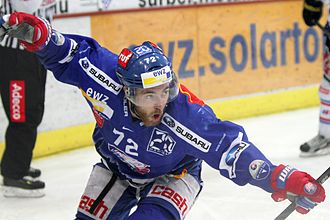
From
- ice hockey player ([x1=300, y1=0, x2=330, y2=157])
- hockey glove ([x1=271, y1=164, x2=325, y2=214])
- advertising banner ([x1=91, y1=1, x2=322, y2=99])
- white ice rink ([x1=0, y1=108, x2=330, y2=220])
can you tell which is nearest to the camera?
hockey glove ([x1=271, y1=164, x2=325, y2=214])

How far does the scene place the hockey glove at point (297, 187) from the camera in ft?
6.82

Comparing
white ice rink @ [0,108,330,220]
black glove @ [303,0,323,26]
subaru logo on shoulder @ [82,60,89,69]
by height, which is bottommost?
white ice rink @ [0,108,330,220]

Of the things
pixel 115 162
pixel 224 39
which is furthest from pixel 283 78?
pixel 115 162

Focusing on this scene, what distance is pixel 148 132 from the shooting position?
88.7 inches

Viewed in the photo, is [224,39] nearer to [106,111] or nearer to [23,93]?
[23,93]

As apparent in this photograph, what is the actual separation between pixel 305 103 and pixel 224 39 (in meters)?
0.86

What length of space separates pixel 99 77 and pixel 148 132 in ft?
0.83

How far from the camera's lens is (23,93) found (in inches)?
132

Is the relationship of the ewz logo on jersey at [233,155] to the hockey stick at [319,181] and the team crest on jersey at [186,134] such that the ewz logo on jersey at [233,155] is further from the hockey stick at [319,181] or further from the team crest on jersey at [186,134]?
the hockey stick at [319,181]

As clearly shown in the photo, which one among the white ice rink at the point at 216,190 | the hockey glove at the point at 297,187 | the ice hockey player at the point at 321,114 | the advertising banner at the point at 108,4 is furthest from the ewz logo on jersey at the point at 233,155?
the advertising banner at the point at 108,4

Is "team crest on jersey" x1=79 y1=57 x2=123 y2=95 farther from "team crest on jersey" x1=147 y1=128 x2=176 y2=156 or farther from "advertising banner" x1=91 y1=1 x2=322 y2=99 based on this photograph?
"advertising banner" x1=91 y1=1 x2=322 y2=99

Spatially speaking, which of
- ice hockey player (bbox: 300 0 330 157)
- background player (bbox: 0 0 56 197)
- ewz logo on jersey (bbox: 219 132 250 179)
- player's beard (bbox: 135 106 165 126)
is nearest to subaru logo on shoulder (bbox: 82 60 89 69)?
player's beard (bbox: 135 106 165 126)

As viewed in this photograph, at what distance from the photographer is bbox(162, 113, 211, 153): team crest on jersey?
220 centimetres

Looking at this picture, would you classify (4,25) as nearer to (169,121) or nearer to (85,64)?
(85,64)
